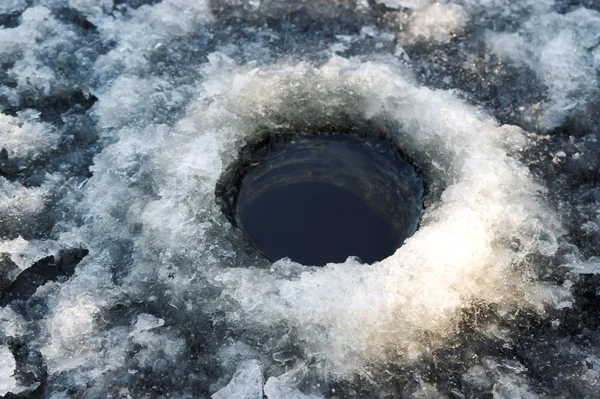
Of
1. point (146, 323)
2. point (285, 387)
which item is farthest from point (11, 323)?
point (285, 387)

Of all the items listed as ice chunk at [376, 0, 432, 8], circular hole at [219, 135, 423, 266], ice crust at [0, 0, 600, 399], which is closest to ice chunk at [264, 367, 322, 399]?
ice crust at [0, 0, 600, 399]

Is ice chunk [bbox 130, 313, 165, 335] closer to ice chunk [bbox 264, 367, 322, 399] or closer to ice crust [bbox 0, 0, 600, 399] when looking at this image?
ice crust [bbox 0, 0, 600, 399]

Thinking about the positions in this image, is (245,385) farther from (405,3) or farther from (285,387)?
(405,3)

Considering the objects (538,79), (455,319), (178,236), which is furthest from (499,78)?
(178,236)

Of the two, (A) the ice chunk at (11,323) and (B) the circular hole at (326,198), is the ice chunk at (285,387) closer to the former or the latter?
(B) the circular hole at (326,198)

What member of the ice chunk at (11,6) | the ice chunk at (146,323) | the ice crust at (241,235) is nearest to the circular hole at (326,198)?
the ice crust at (241,235)

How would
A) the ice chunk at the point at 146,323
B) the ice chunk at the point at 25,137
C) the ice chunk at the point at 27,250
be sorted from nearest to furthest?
the ice chunk at the point at 146,323 → the ice chunk at the point at 27,250 → the ice chunk at the point at 25,137
